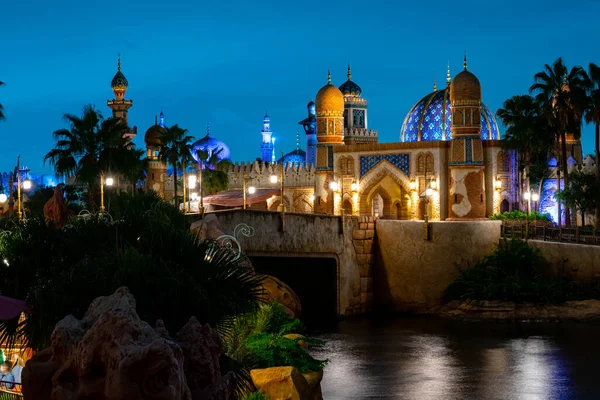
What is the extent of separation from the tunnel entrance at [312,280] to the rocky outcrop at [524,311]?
4068 mm

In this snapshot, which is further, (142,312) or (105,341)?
(142,312)

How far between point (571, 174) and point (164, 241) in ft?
105

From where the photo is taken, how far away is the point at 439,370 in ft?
89.9

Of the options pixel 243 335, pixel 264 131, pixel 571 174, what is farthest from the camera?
pixel 264 131

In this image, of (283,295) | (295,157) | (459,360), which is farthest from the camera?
(295,157)

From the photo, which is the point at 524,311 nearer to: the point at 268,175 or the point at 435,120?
the point at 435,120

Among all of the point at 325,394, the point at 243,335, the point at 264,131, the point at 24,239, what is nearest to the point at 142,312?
the point at 24,239

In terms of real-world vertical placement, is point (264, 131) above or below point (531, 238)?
above

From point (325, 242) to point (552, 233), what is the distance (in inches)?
312

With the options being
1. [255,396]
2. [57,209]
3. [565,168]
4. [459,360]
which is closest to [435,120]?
[565,168]

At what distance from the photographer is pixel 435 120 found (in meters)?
51.8

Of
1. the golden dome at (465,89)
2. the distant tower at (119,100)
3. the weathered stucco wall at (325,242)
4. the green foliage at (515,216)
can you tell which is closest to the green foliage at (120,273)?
the weathered stucco wall at (325,242)

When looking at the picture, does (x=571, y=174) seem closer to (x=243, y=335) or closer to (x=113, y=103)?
(x=243, y=335)

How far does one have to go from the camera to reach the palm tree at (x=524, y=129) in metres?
45.2
